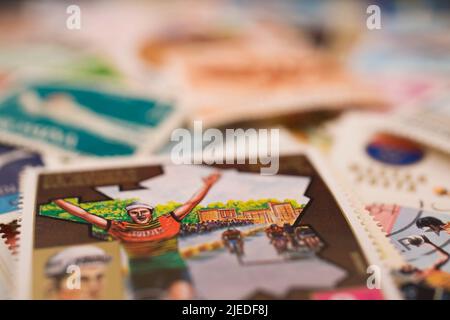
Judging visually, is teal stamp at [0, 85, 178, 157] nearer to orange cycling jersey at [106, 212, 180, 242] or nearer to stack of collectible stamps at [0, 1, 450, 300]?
stack of collectible stamps at [0, 1, 450, 300]

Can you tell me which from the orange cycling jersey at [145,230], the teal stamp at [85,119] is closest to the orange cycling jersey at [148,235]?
the orange cycling jersey at [145,230]

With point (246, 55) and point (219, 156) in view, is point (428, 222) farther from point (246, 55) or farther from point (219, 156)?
point (246, 55)

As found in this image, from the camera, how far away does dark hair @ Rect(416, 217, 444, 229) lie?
77cm

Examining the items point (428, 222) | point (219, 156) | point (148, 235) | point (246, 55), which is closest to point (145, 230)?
point (148, 235)

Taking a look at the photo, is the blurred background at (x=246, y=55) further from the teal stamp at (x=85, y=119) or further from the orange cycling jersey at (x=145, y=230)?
the orange cycling jersey at (x=145, y=230)

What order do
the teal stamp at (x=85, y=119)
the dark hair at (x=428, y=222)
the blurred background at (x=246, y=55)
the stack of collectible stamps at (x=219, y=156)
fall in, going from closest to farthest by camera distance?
the stack of collectible stamps at (x=219, y=156) < the dark hair at (x=428, y=222) < the teal stamp at (x=85, y=119) < the blurred background at (x=246, y=55)

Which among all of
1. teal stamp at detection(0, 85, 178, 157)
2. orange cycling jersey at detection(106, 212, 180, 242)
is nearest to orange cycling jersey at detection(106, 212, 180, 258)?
orange cycling jersey at detection(106, 212, 180, 242)

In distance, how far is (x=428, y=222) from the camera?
77cm

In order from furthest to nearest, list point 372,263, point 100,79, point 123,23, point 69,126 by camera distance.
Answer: point 123,23 < point 100,79 < point 69,126 < point 372,263

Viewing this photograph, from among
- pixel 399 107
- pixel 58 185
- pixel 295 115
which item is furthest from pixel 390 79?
pixel 58 185

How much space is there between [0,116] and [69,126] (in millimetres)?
139

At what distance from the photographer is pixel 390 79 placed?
1254mm

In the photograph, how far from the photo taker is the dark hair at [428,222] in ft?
2.51

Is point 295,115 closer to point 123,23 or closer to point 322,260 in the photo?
point 322,260
